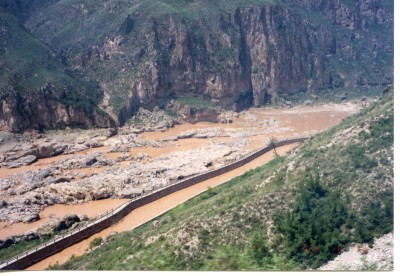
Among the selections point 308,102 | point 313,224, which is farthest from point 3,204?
point 308,102

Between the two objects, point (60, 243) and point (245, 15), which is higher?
point (245, 15)

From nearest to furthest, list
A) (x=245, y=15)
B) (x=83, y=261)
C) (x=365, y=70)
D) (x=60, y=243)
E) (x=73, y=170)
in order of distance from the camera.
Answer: (x=83, y=261), (x=60, y=243), (x=73, y=170), (x=245, y=15), (x=365, y=70)

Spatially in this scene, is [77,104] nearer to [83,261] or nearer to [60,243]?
[60,243]

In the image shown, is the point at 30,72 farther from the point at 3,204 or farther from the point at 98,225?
the point at 98,225

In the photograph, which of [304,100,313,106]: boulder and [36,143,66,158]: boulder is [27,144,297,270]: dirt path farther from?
[304,100,313,106]: boulder

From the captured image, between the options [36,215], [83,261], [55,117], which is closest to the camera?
[83,261]

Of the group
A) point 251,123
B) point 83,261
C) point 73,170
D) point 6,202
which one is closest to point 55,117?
point 73,170

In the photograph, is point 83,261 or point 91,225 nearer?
point 83,261
